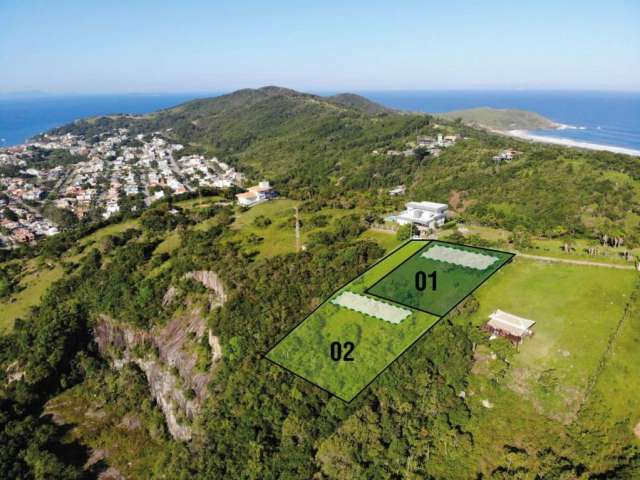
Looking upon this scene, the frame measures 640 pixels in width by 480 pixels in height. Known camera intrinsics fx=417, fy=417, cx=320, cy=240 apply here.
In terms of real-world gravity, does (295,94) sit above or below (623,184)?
above

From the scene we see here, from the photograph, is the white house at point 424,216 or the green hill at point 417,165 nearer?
the white house at point 424,216

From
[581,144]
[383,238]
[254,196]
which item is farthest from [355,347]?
[581,144]

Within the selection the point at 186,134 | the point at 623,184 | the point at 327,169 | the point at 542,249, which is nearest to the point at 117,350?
the point at 542,249

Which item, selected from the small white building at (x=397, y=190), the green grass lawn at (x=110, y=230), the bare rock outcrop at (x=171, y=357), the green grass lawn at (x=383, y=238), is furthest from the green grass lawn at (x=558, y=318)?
the green grass lawn at (x=110, y=230)

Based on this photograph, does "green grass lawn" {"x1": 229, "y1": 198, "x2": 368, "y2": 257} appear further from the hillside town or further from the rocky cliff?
the hillside town

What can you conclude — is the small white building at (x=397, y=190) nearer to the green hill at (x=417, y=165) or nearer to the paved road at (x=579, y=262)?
the green hill at (x=417, y=165)

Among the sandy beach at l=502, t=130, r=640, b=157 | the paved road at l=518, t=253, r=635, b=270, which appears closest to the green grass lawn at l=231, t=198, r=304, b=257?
the paved road at l=518, t=253, r=635, b=270

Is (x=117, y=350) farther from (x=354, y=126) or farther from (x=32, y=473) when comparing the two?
(x=354, y=126)
